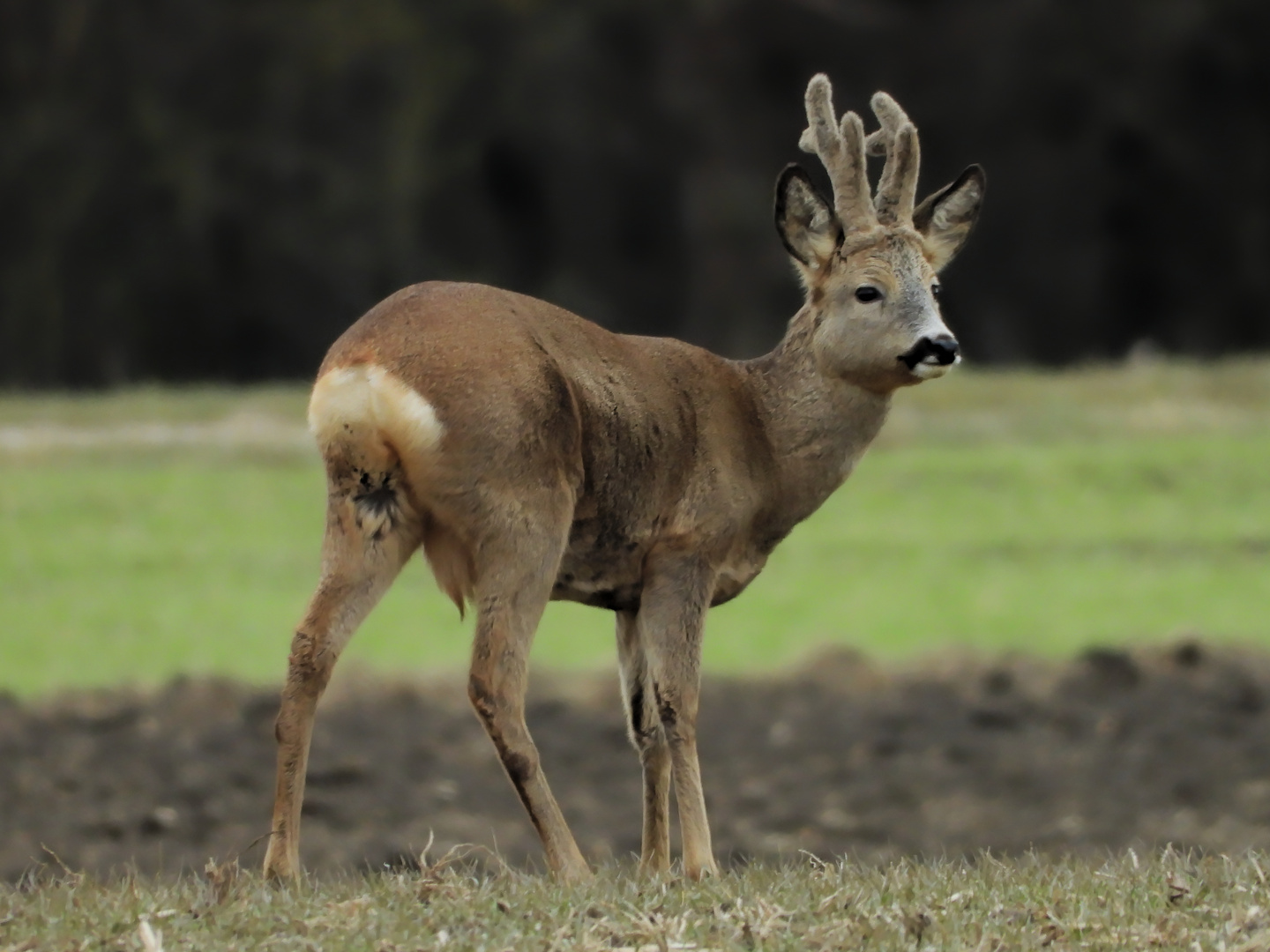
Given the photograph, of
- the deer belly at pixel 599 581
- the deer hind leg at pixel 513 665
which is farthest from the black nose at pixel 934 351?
the deer hind leg at pixel 513 665

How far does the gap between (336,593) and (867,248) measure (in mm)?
2339

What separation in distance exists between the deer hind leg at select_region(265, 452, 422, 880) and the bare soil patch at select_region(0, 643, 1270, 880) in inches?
146

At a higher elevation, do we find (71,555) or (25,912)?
(25,912)

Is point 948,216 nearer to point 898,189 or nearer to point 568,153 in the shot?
point 898,189

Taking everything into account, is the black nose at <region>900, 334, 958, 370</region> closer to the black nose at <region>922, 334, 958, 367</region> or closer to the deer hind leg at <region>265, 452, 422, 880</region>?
the black nose at <region>922, 334, 958, 367</region>

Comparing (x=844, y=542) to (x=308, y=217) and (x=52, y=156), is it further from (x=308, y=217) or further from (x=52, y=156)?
(x=52, y=156)

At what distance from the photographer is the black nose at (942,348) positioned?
731 centimetres

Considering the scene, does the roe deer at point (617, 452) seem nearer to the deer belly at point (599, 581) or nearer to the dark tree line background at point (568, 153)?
the deer belly at point (599, 581)

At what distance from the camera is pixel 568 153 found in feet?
134

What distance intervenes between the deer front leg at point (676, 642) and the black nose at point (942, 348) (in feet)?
3.46

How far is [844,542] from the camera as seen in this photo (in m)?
20.0

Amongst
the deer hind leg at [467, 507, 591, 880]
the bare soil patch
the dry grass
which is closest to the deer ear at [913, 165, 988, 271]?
the deer hind leg at [467, 507, 591, 880]

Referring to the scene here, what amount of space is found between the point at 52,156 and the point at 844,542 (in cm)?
2337

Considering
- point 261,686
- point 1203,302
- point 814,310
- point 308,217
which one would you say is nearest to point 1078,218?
point 1203,302
